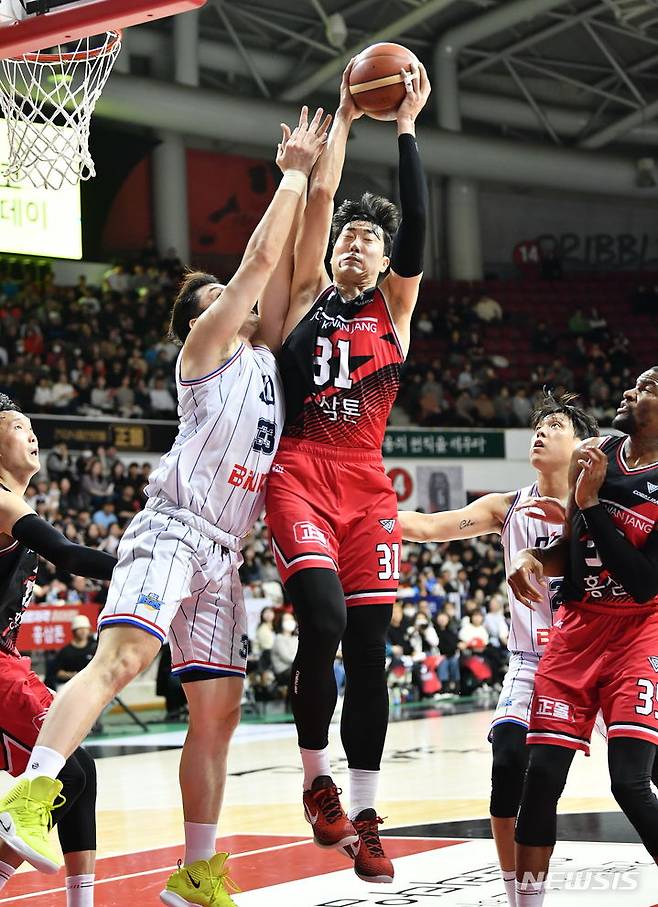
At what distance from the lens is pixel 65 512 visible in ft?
49.8

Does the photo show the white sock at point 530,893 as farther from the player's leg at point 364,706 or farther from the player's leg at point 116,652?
the player's leg at point 116,652

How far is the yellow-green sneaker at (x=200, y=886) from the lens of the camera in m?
4.62

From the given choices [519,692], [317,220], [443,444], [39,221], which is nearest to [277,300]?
[317,220]

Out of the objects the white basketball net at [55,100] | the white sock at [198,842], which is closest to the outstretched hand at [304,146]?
the white basketball net at [55,100]

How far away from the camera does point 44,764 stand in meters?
4.03

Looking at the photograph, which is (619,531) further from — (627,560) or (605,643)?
(605,643)

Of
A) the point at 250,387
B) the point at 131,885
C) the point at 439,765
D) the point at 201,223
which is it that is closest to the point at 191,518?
the point at 250,387

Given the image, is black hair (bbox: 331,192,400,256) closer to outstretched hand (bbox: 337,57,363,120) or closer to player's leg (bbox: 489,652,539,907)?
outstretched hand (bbox: 337,57,363,120)

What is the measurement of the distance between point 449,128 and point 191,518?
72.9 feet

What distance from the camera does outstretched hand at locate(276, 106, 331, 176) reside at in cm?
480

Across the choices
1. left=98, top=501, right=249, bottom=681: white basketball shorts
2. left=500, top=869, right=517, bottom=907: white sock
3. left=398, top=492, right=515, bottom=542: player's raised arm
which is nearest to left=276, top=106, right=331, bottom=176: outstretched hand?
left=98, top=501, right=249, bottom=681: white basketball shorts

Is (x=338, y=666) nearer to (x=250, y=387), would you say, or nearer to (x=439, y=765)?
(x=439, y=765)

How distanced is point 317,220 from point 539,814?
2.41 m

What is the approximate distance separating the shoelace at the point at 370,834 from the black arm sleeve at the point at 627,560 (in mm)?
1239
